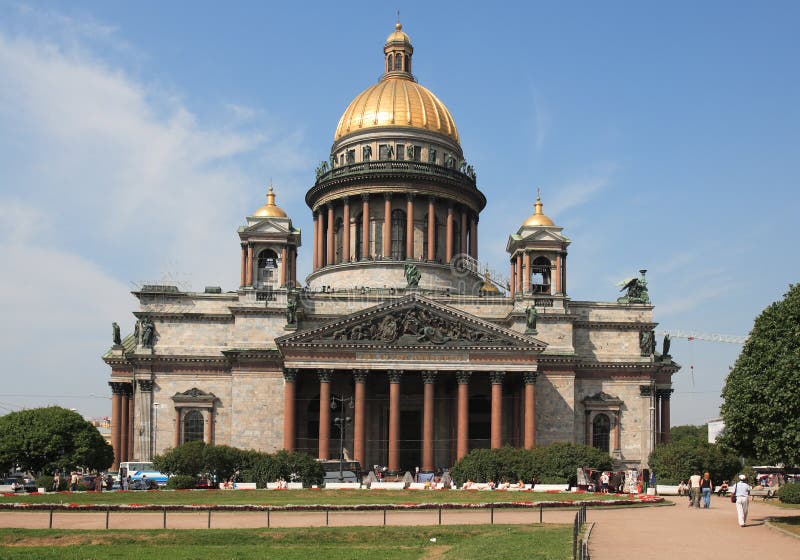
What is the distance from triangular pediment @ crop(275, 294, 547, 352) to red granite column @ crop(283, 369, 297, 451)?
3159 millimetres

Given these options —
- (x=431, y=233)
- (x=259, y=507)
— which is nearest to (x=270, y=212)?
(x=431, y=233)

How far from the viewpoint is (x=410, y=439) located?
81.4m

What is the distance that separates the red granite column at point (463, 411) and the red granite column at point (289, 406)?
40.4ft

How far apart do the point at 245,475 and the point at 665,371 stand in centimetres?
4030

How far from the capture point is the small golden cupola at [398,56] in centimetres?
10319

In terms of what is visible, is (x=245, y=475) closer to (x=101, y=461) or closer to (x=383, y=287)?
(x=101, y=461)

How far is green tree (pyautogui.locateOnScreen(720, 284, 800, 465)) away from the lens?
38.6 metres

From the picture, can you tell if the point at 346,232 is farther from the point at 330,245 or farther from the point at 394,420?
the point at 394,420

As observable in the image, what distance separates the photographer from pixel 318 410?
8119 cm

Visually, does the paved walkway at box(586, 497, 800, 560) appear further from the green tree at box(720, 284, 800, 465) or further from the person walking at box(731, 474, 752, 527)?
the green tree at box(720, 284, 800, 465)

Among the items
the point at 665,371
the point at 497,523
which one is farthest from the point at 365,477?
the point at 497,523

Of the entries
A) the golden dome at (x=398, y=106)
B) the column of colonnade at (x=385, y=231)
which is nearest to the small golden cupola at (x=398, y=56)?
the golden dome at (x=398, y=106)

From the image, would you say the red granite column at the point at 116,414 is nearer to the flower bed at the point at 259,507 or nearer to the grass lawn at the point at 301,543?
the flower bed at the point at 259,507

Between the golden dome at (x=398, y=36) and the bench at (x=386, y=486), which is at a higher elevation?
the golden dome at (x=398, y=36)
